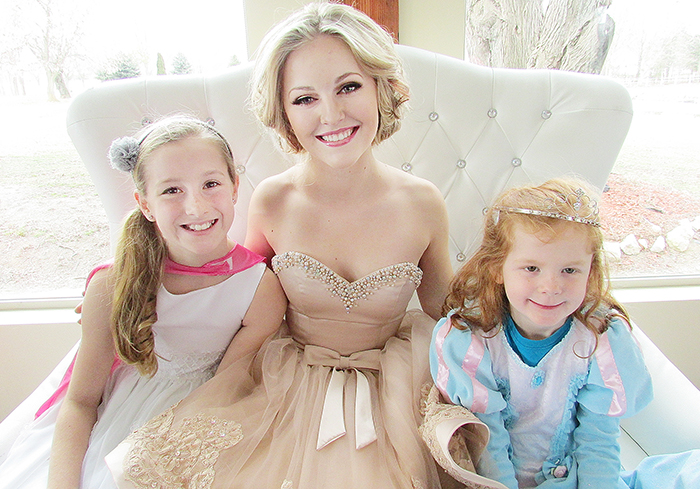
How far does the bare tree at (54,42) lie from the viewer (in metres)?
2.02

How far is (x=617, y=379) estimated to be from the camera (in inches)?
40.3

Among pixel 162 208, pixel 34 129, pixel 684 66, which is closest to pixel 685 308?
pixel 684 66

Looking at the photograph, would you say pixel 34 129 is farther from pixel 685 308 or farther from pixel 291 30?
pixel 685 308

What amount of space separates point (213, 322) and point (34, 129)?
5.45 feet

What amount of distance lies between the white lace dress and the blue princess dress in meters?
0.54

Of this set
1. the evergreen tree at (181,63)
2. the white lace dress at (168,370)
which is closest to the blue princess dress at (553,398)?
the white lace dress at (168,370)

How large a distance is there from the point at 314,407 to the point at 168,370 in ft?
1.39

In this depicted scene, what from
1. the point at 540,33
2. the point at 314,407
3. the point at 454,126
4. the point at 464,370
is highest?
the point at 540,33

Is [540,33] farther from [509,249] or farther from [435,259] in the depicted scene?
[509,249]

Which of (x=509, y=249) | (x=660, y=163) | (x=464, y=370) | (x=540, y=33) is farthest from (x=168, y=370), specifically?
(x=660, y=163)

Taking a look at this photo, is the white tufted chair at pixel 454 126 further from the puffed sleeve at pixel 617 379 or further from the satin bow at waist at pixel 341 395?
the satin bow at waist at pixel 341 395

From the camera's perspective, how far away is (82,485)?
1.03 metres

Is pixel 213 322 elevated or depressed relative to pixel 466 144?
depressed

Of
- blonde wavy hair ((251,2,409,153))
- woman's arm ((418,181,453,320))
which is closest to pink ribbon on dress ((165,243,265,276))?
blonde wavy hair ((251,2,409,153))
